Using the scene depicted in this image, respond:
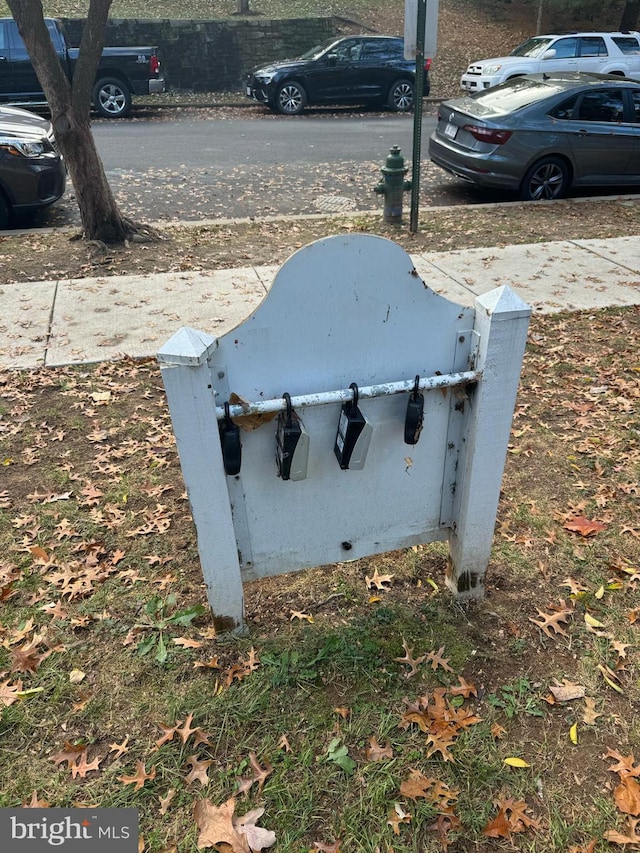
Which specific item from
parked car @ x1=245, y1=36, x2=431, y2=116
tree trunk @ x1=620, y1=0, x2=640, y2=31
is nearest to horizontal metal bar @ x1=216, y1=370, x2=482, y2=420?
parked car @ x1=245, y1=36, x2=431, y2=116

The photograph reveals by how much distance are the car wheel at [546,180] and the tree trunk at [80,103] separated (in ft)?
18.0

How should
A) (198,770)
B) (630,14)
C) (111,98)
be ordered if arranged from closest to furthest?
(198,770)
(111,98)
(630,14)

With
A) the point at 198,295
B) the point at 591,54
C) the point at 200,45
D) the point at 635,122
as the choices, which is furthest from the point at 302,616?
the point at 200,45

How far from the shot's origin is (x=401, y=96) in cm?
1716

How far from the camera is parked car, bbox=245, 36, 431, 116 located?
52.7ft


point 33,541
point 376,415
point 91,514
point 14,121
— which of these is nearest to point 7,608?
Result: point 33,541

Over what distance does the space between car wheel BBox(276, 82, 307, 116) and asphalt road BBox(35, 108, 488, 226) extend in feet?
1.01

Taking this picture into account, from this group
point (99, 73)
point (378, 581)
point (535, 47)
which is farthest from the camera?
point (535, 47)

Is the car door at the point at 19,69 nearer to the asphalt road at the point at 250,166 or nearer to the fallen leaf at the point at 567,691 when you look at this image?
the asphalt road at the point at 250,166

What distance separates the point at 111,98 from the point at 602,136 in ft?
39.8

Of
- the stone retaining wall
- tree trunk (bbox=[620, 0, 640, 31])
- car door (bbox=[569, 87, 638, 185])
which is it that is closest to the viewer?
car door (bbox=[569, 87, 638, 185])

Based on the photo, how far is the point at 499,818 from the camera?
207 cm

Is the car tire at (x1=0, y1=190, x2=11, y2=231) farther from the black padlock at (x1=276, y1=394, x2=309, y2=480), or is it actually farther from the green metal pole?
the black padlock at (x1=276, y1=394, x2=309, y2=480)

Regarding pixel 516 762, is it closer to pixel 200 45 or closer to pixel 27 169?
pixel 27 169
